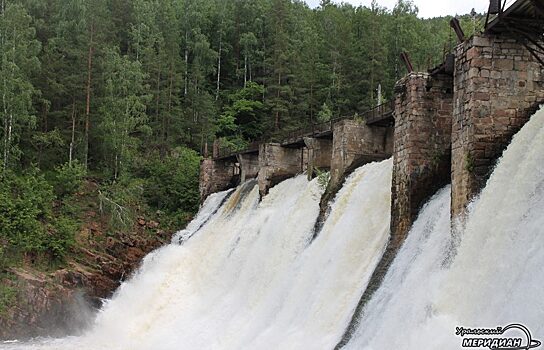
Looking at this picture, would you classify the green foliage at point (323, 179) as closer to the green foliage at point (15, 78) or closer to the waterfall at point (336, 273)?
the waterfall at point (336, 273)

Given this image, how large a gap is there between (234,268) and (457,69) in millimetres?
12142

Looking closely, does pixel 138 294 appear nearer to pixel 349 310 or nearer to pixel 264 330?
pixel 264 330

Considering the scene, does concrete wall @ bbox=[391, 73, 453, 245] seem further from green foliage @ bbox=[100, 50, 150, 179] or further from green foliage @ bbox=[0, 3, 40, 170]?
green foliage @ bbox=[100, 50, 150, 179]

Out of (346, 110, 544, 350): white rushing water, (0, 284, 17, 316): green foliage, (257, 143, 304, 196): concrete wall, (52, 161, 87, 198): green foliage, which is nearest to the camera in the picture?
(346, 110, 544, 350): white rushing water

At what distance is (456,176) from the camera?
13.7m

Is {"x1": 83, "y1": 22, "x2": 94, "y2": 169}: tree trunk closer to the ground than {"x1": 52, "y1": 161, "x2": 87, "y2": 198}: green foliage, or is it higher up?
higher up

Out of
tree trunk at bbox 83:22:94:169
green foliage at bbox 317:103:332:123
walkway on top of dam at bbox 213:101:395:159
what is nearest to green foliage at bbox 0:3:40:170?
tree trunk at bbox 83:22:94:169

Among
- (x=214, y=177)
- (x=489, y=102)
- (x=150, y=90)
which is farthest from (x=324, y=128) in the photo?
(x=150, y=90)

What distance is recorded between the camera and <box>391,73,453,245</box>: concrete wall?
16.0 meters

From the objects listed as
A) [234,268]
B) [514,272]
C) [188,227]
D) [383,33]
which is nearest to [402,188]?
[514,272]

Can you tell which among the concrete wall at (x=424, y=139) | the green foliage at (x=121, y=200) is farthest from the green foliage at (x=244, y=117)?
the concrete wall at (x=424, y=139)

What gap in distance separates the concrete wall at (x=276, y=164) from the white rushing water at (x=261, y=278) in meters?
0.91

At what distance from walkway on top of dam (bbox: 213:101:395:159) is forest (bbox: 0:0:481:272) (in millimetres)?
3167

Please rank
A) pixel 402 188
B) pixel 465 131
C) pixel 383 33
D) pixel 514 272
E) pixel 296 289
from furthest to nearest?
pixel 383 33 < pixel 296 289 < pixel 402 188 < pixel 465 131 < pixel 514 272
